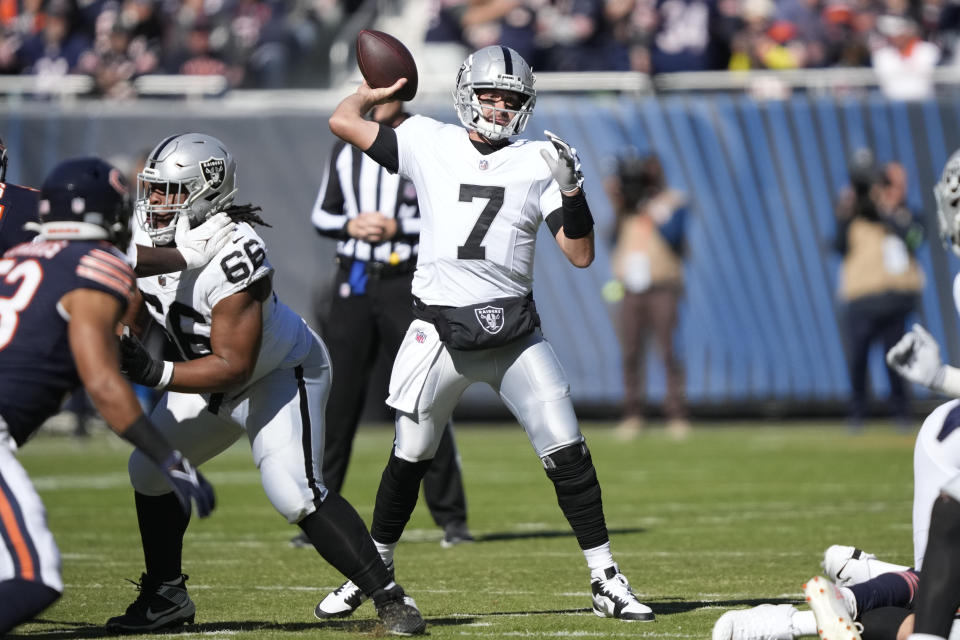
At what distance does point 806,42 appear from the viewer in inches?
595

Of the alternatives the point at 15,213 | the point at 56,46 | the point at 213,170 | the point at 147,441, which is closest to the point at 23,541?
the point at 147,441

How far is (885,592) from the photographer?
13.7ft

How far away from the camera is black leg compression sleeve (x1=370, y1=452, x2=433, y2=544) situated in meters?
5.29

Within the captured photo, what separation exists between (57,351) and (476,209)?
1.54 meters

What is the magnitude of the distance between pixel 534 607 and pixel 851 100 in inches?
395

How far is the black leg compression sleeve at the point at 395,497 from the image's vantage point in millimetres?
5293

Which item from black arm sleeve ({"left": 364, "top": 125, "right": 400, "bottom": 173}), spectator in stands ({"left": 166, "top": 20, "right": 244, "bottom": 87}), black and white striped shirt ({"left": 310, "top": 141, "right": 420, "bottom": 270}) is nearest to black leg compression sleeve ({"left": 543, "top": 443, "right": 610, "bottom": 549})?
black arm sleeve ({"left": 364, "top": 125, "right": 400, "bottom": 173})

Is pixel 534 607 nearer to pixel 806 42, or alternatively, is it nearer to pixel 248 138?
pixel 248 138

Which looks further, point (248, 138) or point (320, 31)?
point (320, 31)

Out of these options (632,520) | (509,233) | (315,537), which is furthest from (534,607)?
(632,520)

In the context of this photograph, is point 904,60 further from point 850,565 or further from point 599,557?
point 850,565

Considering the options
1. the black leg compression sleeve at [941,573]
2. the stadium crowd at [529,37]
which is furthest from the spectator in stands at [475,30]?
the black leg compression sleeve at [941,573]

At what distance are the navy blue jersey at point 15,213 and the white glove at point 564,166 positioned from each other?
5.89ft

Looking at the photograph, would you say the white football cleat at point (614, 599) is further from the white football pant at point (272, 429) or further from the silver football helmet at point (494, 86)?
the silver football helmet at point (494, 86)
